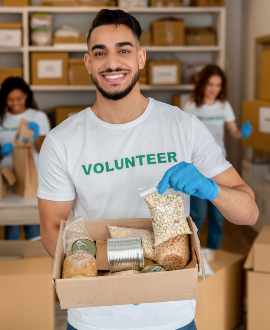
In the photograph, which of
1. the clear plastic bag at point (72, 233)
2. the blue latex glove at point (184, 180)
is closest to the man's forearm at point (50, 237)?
the clear plastic bag at point (72, 233)

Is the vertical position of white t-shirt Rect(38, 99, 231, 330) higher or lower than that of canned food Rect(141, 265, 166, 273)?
higher

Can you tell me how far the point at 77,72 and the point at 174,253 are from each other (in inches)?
131

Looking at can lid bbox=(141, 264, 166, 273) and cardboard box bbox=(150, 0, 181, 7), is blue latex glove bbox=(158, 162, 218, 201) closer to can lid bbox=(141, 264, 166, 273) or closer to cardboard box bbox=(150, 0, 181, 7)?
can lid bbox=(141, 264, 166, 273)

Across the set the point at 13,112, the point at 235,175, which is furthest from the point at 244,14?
the point at 235,175

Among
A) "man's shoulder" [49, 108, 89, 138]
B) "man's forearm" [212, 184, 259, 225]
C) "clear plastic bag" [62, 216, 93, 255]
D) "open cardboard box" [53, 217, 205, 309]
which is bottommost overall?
"open cardboard box" [53, 217, 205, 309]

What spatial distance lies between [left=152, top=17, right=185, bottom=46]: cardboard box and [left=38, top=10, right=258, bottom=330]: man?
296 centimetres

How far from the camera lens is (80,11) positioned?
13.2ft

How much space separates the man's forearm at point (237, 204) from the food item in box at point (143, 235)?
19 centimetres

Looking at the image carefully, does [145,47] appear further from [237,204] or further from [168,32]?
[237,204]

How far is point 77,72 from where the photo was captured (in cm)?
401

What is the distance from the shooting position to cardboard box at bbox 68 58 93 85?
3983mm

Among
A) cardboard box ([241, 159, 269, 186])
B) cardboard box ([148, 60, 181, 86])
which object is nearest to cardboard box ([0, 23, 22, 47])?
cardboard box ([148, 60, 181, 86])

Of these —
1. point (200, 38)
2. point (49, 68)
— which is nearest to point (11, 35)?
point (49, 68)

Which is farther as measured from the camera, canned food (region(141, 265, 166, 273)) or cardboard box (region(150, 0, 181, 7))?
cardboard box (region(150, 0, 181, 7))
